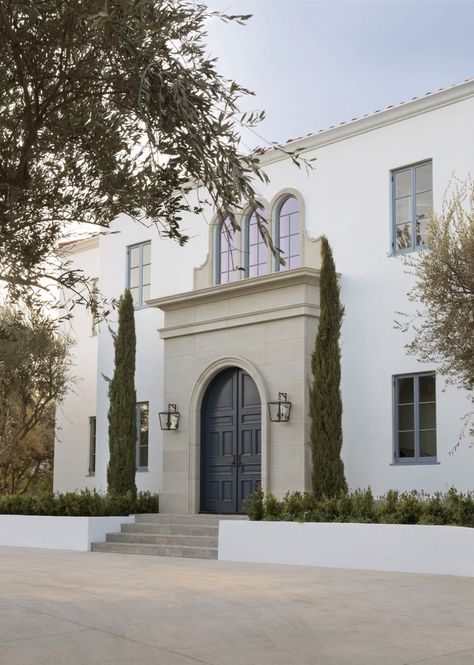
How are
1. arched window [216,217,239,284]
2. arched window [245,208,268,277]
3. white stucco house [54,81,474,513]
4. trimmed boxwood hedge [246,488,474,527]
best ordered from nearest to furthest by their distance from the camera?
trimmed boxwood hedge [246,488,474,527]
white stucco house [54,81,474,513]
arched window [245,208,268,277]
arched window [216,217,239,284]

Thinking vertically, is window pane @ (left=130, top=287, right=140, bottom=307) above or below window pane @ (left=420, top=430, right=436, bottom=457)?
above

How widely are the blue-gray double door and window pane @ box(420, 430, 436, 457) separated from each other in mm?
3140

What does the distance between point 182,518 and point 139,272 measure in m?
5.94

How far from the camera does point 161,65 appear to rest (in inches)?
267

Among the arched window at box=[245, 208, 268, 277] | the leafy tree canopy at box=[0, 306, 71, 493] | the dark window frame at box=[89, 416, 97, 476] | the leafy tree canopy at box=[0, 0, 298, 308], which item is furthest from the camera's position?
the dark window frame at box=[89, 416, 97, 476]

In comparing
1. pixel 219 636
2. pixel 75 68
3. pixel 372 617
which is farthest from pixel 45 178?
pixel 372 617

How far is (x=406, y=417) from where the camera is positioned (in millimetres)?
15047

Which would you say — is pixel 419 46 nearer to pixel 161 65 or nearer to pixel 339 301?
pixel 339 301

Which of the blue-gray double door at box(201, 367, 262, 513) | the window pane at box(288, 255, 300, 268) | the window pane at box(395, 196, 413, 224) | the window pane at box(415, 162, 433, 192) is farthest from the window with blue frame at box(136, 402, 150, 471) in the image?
the window pane at box(415, 162, 433, 192)

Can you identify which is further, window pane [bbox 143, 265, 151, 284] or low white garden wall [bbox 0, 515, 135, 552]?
window pane [bbox 143, 265, 151, 284]

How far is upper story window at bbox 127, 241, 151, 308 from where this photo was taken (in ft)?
65.0

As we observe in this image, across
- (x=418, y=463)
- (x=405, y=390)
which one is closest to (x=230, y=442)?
(x=405, y=390)

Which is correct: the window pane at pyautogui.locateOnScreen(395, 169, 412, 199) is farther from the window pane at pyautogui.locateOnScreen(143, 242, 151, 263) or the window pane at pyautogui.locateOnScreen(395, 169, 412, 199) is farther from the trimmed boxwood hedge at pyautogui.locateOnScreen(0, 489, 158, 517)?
the trimmed boxwood hedge at pyautogui.locateOnScreen(0, 489, 158, 517)

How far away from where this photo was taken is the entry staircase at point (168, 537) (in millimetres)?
14680
